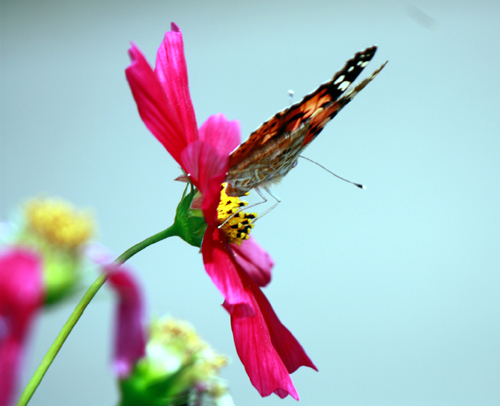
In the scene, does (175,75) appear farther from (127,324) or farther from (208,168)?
(127,324)

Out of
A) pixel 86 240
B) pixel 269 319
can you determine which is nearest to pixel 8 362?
pixel 86 240

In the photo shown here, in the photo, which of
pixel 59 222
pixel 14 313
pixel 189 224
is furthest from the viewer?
pixel 189 224

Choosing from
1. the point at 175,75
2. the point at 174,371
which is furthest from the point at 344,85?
the point at 174,371

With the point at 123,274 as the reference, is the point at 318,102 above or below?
above

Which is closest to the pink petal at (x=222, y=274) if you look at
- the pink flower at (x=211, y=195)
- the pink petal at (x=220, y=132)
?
the pink flower at (x=211, y=195)

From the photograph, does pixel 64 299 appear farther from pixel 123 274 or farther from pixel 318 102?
pixel 318 102
